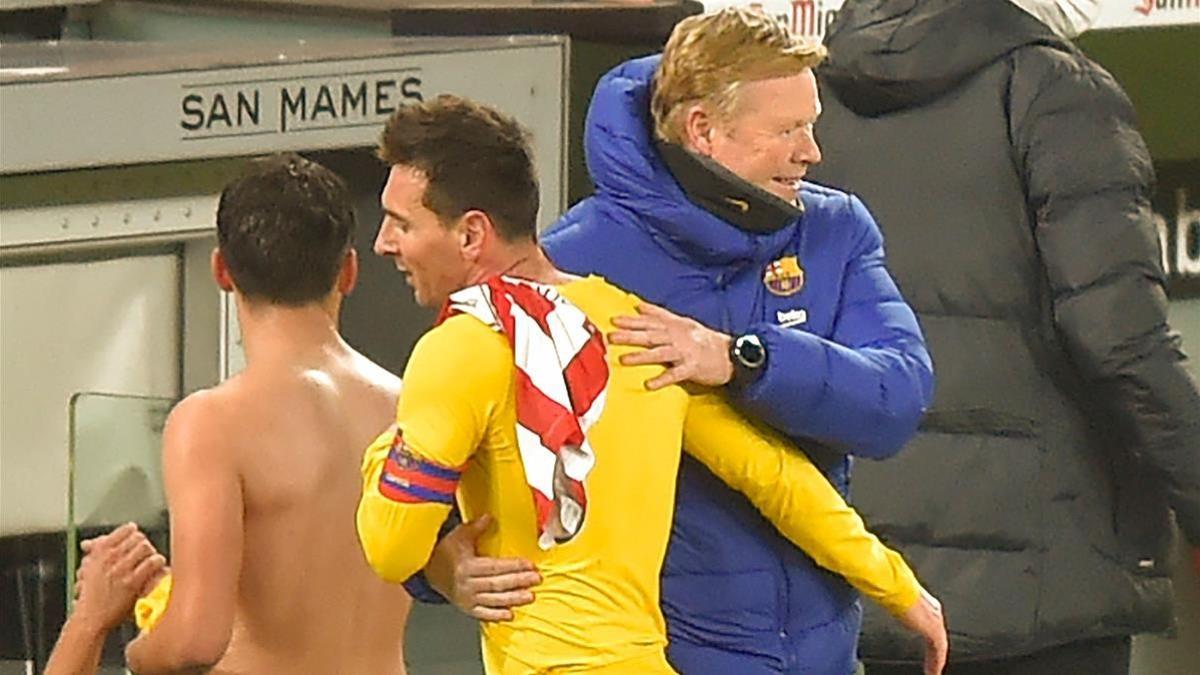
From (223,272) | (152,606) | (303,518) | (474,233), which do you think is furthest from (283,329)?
(474,233)

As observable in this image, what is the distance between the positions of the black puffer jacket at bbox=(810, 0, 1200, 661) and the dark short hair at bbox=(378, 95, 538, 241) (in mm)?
1114

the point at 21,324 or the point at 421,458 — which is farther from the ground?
the point at 421,458

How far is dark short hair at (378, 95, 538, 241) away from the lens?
2723 mm

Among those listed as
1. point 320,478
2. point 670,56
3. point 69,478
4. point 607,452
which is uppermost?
point 670,56

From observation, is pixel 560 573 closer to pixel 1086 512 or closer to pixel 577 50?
pixel 1086 512

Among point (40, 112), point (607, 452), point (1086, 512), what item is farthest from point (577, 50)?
point (607, 452)

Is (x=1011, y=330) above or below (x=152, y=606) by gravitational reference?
above

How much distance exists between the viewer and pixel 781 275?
2891mm

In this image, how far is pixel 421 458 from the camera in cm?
261

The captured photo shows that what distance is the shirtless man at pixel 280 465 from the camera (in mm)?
3113

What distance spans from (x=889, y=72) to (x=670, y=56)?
3.36ft

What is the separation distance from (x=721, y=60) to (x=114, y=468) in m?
1.73

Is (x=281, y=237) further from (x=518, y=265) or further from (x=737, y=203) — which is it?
(x=737, y=203)

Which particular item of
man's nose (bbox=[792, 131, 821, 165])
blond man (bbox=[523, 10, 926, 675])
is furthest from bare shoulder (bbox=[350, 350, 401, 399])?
man's nose (bbox=[792, 131, 821, 165])
